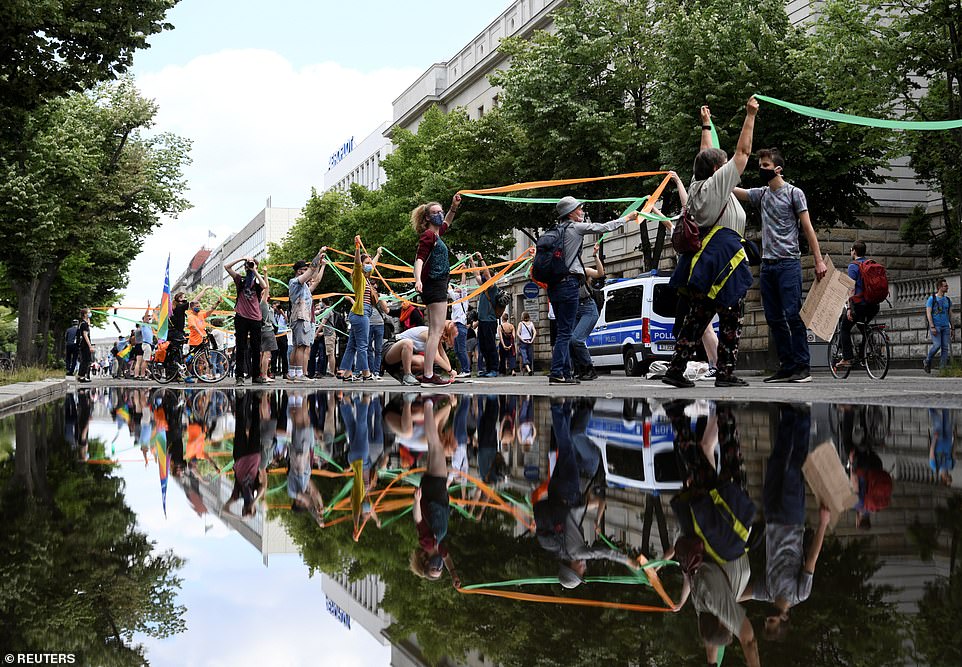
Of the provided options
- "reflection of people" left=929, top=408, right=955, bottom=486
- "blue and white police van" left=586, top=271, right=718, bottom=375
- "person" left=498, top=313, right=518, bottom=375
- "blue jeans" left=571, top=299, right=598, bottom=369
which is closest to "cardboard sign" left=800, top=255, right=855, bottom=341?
"reflection of people" left=929, top=408, right=955, bottom=486

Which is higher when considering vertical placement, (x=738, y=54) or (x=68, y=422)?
(x=738, y=54)

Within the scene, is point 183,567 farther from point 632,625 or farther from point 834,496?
point 834,496

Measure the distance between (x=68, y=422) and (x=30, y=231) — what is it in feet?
84.0

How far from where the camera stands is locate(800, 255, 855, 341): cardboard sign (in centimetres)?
1047

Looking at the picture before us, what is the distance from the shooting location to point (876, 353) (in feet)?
52.1

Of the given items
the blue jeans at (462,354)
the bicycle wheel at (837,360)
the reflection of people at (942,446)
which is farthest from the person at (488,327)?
the reflection of people at (942,446)

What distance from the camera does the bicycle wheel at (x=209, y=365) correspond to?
851 inches

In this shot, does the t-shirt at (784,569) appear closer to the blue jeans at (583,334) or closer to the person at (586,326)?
the person at (586,326)

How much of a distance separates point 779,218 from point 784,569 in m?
8.74

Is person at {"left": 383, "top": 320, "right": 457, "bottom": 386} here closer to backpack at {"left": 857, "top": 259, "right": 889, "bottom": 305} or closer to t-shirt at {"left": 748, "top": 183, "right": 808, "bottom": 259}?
t-shirt at {"left": 748, "top": 183, "right": 808, "bottom": 259}

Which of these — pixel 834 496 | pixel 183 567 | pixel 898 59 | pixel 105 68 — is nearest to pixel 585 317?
pixel 105 68

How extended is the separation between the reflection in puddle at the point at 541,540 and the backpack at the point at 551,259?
6.76m

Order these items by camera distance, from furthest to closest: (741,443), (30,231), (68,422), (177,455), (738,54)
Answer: (30,231)
(738,54)
(68,422)
(177,455)
(741,443)

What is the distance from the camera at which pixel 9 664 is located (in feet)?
5.19
